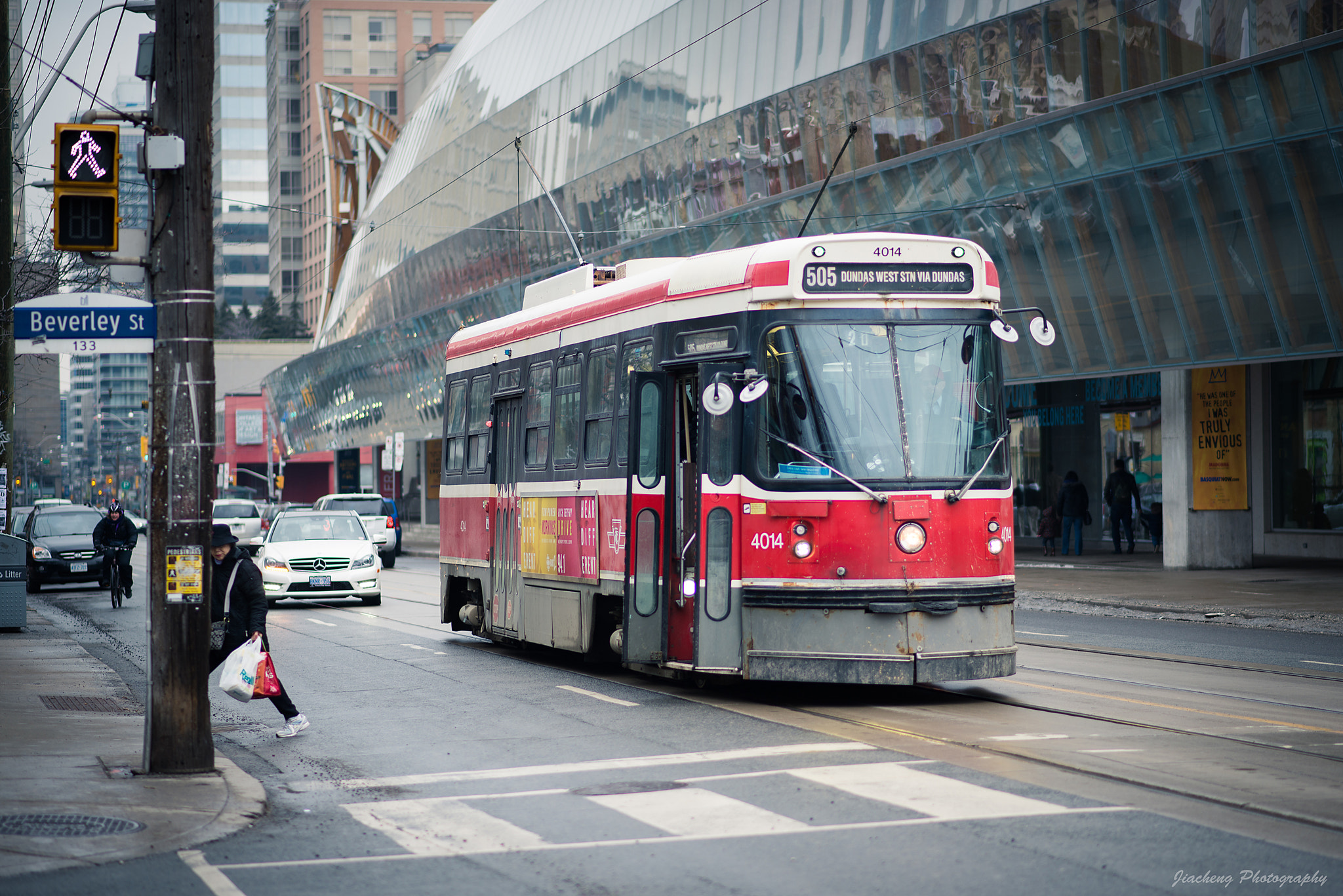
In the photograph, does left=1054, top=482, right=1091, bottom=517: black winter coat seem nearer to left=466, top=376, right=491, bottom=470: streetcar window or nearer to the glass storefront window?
the glass storefront window

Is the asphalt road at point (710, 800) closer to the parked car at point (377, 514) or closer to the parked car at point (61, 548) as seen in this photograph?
the parked car at point (61, 548)

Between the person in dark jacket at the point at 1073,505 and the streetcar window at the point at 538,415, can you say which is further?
the person in dark jacket at the point at 1073,505

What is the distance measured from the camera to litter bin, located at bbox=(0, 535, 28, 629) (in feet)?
69.9

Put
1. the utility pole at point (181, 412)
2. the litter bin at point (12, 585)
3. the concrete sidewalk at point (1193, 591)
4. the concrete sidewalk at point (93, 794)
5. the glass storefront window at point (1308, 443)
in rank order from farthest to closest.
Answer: the glass storefront window at point (1308, 443) < the litter bin at point (12, 585) < the concrete sidewalk at point (1193, 591) < the utility pole at point (181, 412) < the concrete sidewalk at point (93, 794)

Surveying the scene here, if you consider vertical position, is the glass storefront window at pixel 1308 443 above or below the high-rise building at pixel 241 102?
below

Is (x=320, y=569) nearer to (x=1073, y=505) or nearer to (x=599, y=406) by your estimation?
(x=599, y=406)

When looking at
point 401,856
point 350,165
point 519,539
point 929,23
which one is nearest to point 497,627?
point 519,539

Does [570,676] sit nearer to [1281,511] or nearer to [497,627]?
[497,627]

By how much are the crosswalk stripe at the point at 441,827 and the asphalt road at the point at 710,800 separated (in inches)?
0.8

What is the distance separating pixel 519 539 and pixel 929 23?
698 inches

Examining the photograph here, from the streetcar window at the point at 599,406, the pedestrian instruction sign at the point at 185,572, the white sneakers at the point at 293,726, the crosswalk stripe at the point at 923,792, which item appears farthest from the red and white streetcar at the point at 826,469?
the pedestrian instruction sign at the point at 185,572

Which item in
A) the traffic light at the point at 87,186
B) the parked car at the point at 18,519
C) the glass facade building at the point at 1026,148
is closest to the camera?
the traffic light at the point at 87,186

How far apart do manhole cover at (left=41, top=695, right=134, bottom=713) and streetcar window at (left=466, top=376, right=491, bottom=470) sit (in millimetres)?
4965

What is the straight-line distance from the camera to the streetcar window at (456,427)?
18.1 m
